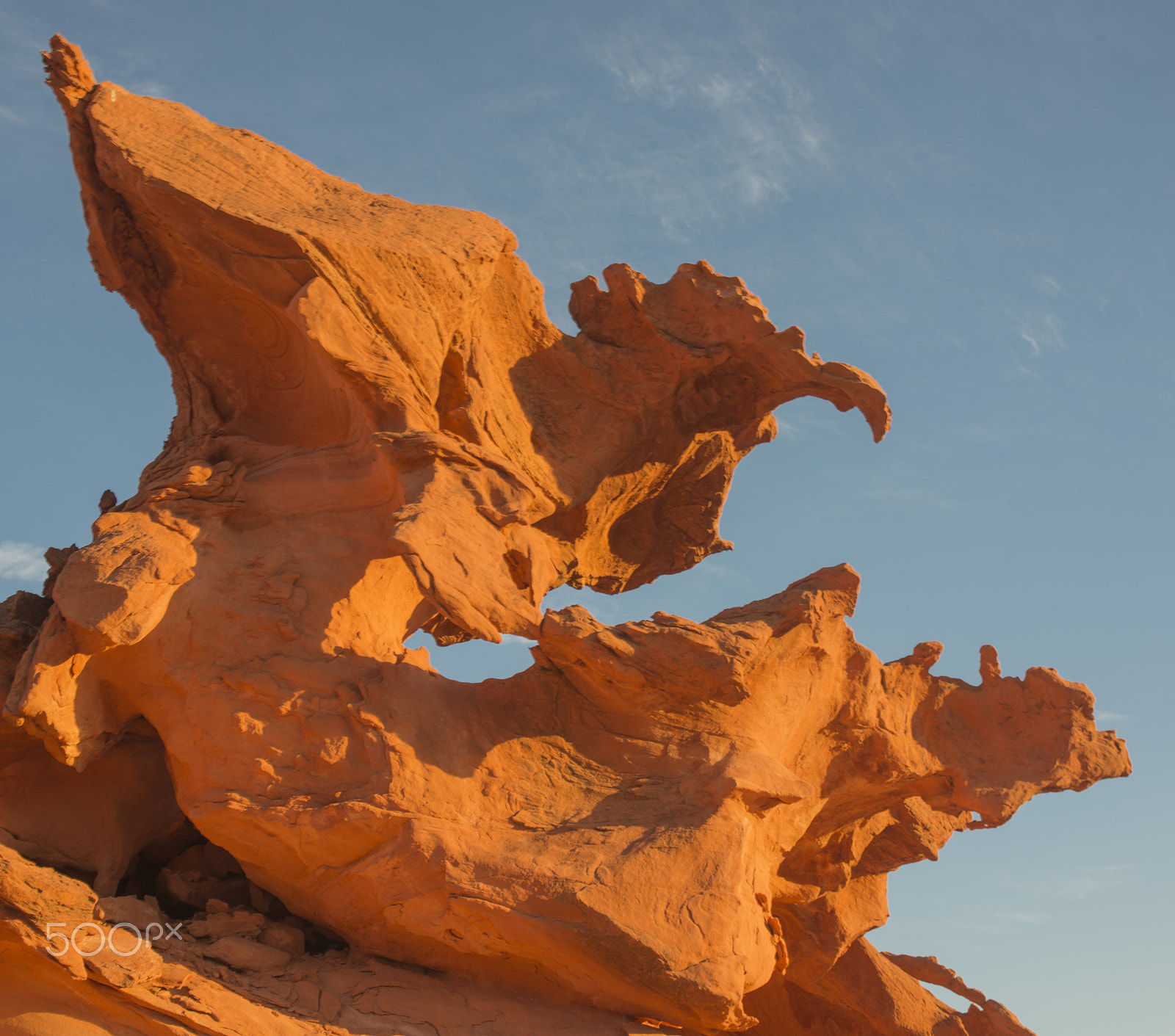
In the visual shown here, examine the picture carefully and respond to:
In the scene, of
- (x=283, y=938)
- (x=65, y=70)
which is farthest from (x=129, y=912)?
(x=65, y=70)

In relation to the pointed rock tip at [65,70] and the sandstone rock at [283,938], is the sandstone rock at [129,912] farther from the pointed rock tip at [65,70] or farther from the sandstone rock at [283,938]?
the pointed rock tip at [65,70]

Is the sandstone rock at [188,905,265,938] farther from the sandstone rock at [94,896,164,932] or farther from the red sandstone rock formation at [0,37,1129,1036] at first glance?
the sandstone rock at [94,896,164,932]

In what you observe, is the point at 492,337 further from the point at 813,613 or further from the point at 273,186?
the point at 813,613

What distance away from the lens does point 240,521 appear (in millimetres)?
7312

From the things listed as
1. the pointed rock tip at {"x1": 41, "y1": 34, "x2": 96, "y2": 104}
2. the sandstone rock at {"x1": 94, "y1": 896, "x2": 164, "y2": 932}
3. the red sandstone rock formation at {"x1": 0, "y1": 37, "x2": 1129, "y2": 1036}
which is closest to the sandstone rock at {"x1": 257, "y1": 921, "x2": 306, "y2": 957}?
the red sandstone rock formation at {"x1": 0, "y1": 37, "x2": 1129, "y2": 1036}

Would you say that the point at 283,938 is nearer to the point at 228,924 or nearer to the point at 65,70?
the point at 228,924

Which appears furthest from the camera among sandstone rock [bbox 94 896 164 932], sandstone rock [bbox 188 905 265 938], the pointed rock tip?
the pointed rock tip

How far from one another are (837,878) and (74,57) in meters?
7.44

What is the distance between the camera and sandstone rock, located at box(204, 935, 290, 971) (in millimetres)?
6016

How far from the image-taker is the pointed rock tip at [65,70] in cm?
729

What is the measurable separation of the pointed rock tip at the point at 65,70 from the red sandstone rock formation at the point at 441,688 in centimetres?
3

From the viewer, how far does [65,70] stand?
24.1 feet

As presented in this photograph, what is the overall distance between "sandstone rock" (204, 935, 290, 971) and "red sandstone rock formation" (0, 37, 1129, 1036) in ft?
0.05

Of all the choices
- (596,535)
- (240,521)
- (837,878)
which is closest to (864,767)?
(837,878)
